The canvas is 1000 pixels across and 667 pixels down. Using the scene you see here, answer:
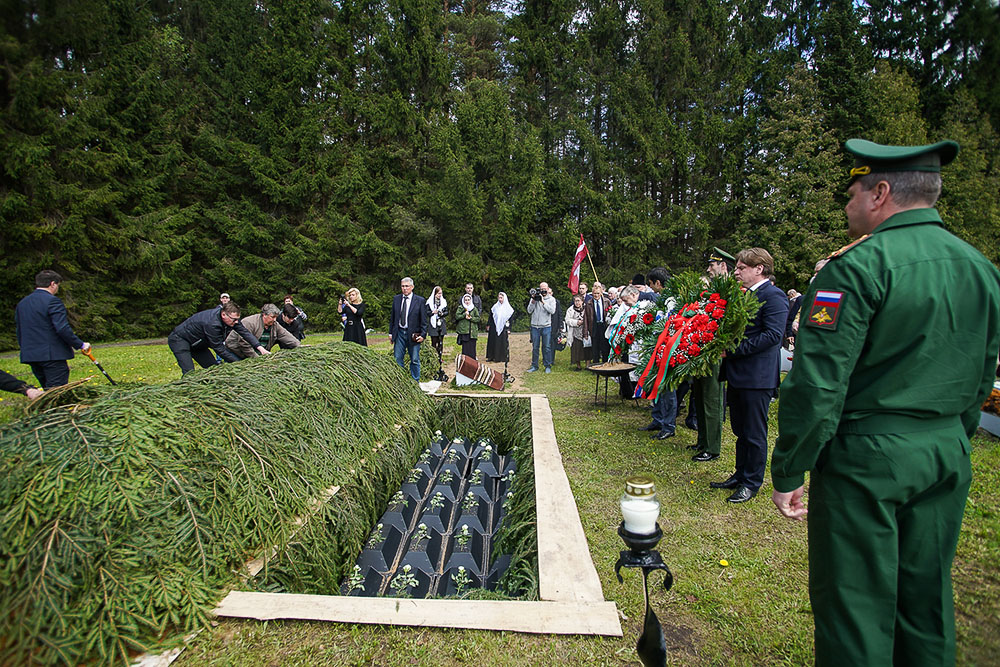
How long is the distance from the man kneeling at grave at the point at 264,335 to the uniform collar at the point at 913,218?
604cm

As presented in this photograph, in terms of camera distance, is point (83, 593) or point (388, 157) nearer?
point (83, 593)

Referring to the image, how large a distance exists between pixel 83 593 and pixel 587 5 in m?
27.9

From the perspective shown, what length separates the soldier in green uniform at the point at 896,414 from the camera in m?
1.54

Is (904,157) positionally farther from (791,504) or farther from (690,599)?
(690,599)

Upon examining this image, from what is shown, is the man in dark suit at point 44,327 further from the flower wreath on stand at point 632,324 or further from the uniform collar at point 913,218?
the uniform collar at point 913,218

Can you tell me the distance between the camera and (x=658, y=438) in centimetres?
573

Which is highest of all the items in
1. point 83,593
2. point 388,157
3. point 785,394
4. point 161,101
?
point 161,101

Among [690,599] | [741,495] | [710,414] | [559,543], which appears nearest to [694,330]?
[710,414]

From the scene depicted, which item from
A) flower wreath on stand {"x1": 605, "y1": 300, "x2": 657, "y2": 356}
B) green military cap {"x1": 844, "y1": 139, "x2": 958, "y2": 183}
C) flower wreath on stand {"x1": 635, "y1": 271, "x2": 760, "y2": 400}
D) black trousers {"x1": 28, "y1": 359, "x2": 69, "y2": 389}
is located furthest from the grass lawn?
black trousers {"x1": 28, "y1": 359, "x2": 69, "y2": 389}

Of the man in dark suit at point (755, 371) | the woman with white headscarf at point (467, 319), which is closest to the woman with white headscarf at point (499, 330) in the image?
the woman with white headscarf at point (467, 319)

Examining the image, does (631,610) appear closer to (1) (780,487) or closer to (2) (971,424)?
(1) (780,487)

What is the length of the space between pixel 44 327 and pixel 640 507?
23.7 ft

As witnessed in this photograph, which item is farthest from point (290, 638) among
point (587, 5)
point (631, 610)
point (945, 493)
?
point (587, 5)

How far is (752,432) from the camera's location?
3924 millimetres
